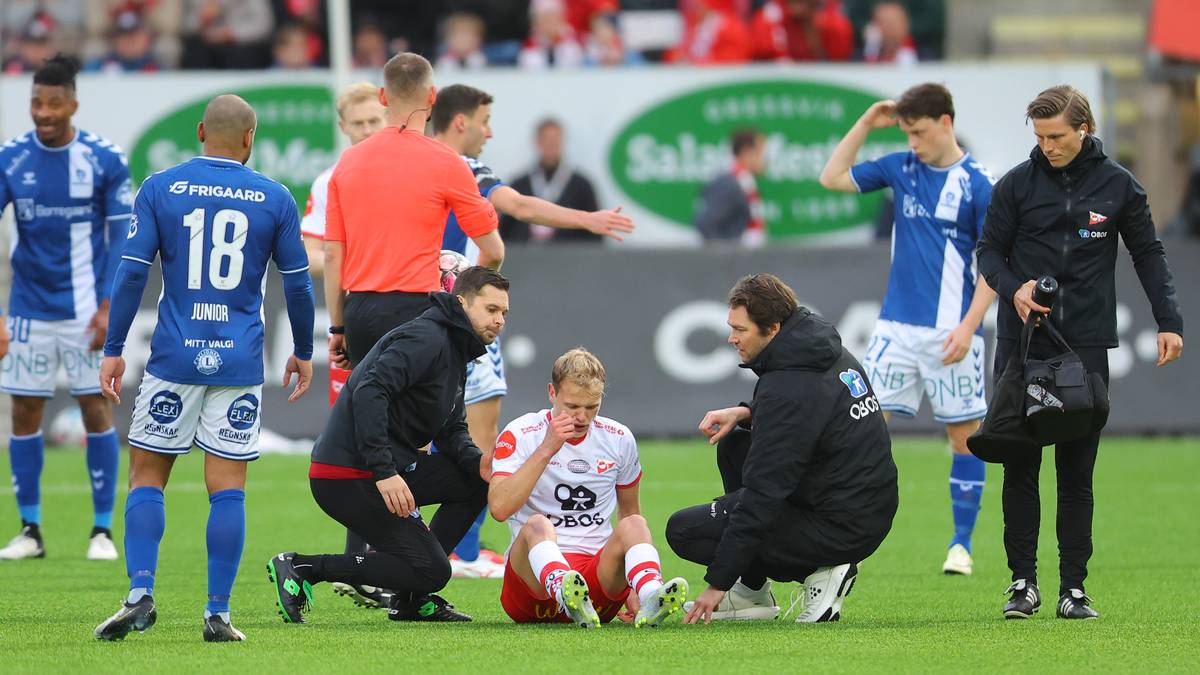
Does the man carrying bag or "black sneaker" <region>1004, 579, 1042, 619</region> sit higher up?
the man carrying bag

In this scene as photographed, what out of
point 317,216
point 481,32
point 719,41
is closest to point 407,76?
point 317,216

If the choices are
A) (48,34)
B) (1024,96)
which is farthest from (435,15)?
(1024,96)

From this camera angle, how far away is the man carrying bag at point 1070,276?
7.23 meters

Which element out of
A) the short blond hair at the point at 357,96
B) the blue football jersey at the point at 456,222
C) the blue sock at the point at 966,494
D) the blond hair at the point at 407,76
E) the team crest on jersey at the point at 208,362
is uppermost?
the blond hair at the point at 407,76

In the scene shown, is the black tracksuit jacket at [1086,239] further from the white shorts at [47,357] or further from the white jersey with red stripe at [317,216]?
the white shorts at [47,357]

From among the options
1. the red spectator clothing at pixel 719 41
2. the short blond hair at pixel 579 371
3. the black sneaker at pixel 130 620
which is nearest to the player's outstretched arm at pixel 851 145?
the short blond hair at pixel 579 371

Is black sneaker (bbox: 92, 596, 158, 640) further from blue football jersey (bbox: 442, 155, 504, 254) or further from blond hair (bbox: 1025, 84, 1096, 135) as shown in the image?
blond hair (bbox: 1025, 84, 1096, 135)

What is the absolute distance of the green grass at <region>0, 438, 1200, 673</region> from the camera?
242 inches

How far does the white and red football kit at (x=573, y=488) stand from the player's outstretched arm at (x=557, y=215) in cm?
126

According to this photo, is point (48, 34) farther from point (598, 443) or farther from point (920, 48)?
point (598, 443)

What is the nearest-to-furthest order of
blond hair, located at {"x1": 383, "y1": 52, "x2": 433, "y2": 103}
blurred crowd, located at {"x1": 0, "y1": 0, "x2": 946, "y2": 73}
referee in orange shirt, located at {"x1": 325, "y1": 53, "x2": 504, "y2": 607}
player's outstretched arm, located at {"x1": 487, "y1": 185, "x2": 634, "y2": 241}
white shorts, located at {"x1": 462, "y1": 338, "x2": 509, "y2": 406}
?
blond hair, located at {"x1": 383, "y1": 52, "x2": 433, "y2": 103} < referee in orange shirt, located at {"x1": 325, "y1": 53, "x2": 504, "y2": 607} < player's outstretched arm, located at {"x1": 487, "y1": 185, "x2": 634, "y2": 241} < white shorts, located at {"x1": 462, "y1": 338, "x2": 509, "y2": 406} < blurred crowd, located at {"x1": 0, "y1": 0, "x2": 946, "y2": 73}

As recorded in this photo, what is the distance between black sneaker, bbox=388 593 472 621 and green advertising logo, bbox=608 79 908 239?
9.56m

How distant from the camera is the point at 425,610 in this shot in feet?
24.1

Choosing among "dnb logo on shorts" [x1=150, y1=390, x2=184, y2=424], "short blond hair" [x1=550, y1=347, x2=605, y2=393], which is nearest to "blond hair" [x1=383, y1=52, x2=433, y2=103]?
"short blond hair" [x1=550, y1=347, x2=605, y2=393]
